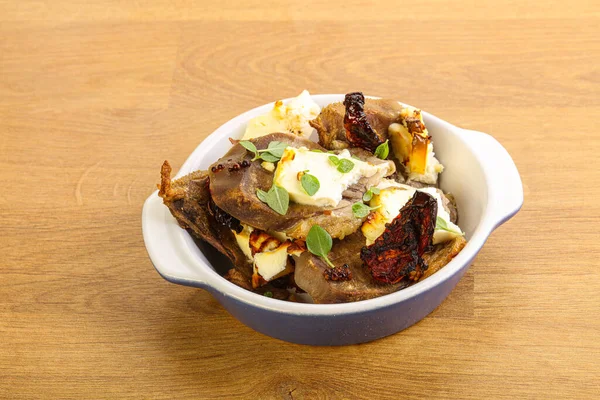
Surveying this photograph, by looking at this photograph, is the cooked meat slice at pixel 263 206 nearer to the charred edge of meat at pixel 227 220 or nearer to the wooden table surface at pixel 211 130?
the charred edge of meat at pixel 227 220

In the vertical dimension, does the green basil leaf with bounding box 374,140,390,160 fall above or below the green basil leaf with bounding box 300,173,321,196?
below

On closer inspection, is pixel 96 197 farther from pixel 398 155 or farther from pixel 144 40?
pixel 398 155

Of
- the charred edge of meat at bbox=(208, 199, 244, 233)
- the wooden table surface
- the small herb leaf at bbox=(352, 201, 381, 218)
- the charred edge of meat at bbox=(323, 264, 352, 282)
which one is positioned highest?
the small herb leaf at bbox=(352, 201, 381, 218)

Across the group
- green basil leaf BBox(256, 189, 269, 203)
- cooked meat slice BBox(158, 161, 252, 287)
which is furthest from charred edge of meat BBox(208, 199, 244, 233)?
green basil leaf BBox(256, 189, 269, 203)

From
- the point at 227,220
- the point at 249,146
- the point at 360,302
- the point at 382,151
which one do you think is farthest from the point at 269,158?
the point at 360,302

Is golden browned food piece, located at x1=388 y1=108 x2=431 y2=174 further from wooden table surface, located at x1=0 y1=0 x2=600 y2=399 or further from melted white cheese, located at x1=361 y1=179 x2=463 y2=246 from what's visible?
wooden table surface, located at x1=0 y1=0 x2=600 y2=399

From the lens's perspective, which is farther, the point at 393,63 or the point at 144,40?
the point at 144,40

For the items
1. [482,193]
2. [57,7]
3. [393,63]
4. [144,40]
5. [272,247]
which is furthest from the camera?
[57,7]

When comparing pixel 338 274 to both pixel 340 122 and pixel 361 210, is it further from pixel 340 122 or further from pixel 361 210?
pixel 340 122

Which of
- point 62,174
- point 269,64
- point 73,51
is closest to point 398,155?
point 269,64
